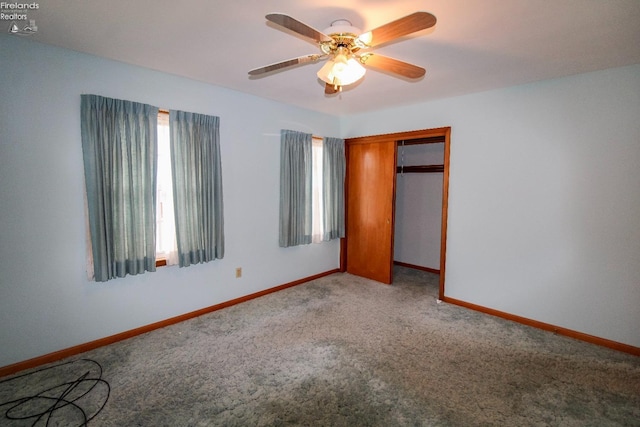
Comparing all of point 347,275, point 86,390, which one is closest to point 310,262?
point 347,275

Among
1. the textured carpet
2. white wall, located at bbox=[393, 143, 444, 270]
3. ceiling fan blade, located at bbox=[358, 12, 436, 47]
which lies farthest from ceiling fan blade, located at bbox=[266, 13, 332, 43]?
white wall, located at bbox=[393, 143, 444, 270]

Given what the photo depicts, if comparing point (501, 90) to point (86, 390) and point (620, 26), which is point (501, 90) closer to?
point (620, 26)

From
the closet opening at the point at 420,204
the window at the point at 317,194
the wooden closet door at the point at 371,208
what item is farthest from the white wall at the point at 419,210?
the window at the point at 317,194

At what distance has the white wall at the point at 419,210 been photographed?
5.14 m

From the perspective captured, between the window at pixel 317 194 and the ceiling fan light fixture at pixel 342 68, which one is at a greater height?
the ceiling fan light fixture at pixel 342 68

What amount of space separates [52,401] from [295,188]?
9.90 ft

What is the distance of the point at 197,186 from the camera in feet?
10.3

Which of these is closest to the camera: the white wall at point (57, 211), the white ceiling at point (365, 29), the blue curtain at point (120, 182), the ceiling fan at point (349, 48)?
the ceiling fan at point (349, 48)

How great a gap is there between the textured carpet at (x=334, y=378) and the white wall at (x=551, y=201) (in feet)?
1.34

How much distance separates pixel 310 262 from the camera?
4.56 meters

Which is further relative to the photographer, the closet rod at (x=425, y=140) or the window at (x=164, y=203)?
the closet rod at (x=425, y=140)

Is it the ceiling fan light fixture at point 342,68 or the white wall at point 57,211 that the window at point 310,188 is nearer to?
the white wall at point 57,211

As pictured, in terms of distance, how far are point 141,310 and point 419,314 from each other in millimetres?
2955

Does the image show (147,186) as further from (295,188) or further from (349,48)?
(349,48)
